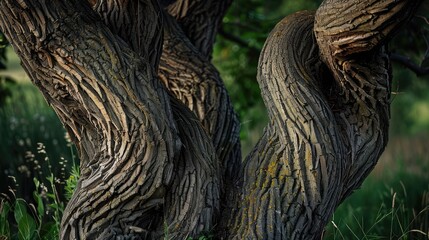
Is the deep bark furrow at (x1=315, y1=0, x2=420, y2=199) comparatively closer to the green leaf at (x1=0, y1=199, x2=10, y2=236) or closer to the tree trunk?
the tree trunk

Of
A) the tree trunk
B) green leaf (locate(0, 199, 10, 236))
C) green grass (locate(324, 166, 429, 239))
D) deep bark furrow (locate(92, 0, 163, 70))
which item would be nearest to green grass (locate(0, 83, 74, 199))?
green leaf (locate(0, 199, 10, 236))

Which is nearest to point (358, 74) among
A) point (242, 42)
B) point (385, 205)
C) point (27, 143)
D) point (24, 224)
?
point (24, 224)

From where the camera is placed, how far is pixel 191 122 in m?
3.68

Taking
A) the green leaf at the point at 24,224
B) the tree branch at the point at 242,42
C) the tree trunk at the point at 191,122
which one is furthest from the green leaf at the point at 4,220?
the tree branch at the point at 242,42

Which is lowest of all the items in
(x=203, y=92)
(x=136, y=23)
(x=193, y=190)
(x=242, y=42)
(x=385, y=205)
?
(x=385, y=205)

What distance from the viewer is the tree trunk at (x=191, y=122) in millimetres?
3352

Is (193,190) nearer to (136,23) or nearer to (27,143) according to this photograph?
(136,23)

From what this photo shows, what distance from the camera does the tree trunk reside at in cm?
335

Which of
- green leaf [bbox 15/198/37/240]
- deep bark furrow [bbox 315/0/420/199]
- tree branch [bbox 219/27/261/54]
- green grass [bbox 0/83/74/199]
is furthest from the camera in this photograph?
tree branch [bbox 219/27/261/54]

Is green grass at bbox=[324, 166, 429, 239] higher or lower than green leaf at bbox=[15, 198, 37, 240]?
lower

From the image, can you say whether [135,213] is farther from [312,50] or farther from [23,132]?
[23,132]

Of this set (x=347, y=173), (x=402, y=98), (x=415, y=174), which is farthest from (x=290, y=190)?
(x=402, y=98)

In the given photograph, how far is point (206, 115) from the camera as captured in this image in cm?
418

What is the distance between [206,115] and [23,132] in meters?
2.45
